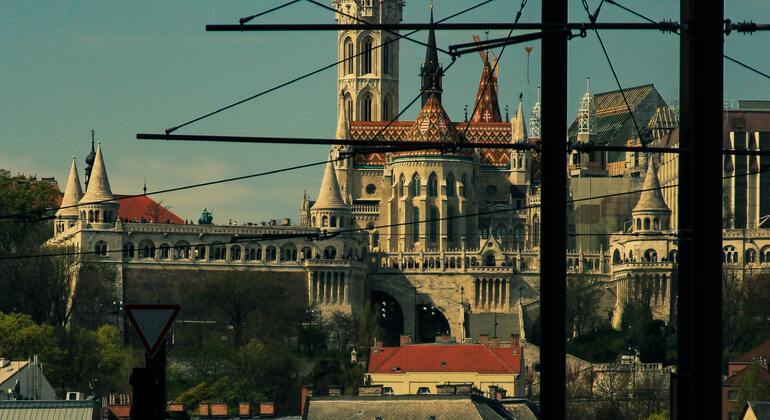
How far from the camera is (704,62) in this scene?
1961 centimetres

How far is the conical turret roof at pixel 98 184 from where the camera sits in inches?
6930

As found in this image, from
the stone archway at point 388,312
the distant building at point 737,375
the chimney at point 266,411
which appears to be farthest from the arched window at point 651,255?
the chimney at point 266,411

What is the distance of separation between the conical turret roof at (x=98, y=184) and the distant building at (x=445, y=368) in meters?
48.9

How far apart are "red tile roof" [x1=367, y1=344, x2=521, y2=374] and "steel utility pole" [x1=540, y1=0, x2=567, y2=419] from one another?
103329mm

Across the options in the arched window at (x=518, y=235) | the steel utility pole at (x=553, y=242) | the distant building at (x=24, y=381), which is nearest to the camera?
the steel utility pole at (x=553, y=242)

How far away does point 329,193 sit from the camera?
188125 millimetres

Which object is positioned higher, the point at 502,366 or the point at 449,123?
the point at 449,123

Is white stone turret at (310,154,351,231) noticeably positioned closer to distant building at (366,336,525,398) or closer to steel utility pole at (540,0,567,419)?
distant building at (366,336,525,398)

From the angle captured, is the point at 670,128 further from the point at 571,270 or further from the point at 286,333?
the point at 286,333

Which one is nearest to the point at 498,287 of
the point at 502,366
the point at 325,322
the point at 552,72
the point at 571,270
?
the point at 571,270

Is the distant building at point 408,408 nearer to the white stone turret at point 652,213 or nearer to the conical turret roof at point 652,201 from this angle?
the white stone turret at point 652,213

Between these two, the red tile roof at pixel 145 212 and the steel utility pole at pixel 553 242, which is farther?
the red tile roof at pixel 145 212

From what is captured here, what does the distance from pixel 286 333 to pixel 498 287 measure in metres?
26.3

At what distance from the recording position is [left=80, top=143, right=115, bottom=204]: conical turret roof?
176012 mm
